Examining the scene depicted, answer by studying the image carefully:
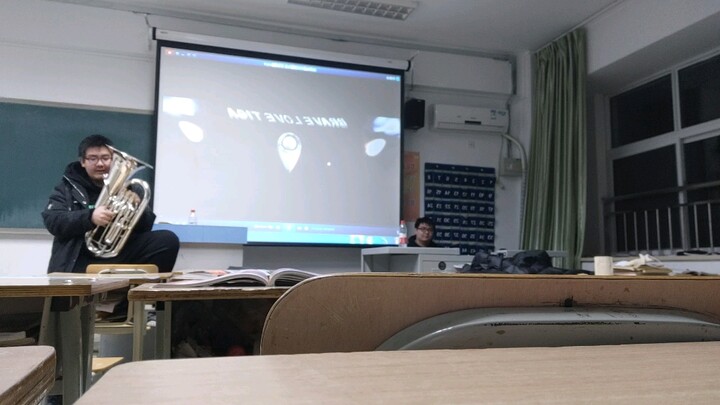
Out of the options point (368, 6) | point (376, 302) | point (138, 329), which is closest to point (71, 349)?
point (138, 329)

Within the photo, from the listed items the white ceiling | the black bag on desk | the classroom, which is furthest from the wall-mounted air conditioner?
the black bag on desk

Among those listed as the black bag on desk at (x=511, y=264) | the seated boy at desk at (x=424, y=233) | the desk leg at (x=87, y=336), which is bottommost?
the desk leg at (x=87, y=336)

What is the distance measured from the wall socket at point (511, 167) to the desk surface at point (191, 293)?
4.04 metres

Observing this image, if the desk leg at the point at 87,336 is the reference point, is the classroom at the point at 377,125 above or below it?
above

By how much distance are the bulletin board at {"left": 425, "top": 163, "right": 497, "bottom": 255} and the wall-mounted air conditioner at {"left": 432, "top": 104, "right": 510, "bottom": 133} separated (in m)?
0.35

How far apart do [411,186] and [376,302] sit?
4088 millimetres

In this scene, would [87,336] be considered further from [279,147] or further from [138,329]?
[279,147]

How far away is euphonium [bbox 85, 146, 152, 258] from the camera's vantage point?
279 cm

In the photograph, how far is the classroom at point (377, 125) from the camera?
146 inches

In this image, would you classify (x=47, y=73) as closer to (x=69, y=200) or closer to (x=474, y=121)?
(x=69, y=200)

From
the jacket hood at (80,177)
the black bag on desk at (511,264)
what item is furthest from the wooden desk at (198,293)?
the jacket hood at (80,177)

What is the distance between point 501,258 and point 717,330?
77.7 inches

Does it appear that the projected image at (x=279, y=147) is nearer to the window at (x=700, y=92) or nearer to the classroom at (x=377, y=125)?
the classroom at (x=377, y=125)

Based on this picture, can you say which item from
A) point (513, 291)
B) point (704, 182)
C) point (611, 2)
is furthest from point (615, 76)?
point (513, 291)
